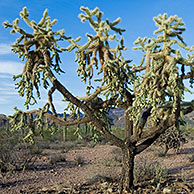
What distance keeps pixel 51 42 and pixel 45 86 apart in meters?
1.02

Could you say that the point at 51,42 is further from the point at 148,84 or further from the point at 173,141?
the point at 173,141

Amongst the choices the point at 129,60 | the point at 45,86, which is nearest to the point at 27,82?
the point at 45,86

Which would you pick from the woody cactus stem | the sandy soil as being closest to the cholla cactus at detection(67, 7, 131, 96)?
the woody cactus stem

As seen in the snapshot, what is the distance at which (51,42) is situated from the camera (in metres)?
6.30

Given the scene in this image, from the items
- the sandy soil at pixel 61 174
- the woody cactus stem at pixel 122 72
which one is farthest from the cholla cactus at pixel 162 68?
the sandy soil at pixel 61 174

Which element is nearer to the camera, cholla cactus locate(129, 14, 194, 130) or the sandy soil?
cholla cactus locate(129, 14, 194, 130)

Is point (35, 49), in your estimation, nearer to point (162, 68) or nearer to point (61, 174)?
point (162, 68)

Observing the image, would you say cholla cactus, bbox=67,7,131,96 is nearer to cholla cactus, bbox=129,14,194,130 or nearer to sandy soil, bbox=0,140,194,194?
cholla cactus, bbox=129,14,194,130

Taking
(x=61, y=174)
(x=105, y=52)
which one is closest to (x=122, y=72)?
(x=105, y=52)

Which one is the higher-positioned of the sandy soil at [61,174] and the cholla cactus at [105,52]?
the cholla cactus at [105,52]

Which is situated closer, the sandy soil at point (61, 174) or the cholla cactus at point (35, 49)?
the cholla cactus at point (35, 49)

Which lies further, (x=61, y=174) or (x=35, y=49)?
(x=61, y=174)

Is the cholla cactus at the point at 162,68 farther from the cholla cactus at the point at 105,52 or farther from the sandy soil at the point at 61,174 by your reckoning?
the sandy soil at the point at 61,174

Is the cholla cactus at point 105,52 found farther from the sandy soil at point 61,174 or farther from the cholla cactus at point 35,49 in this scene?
the sandy soil at point 61,174
